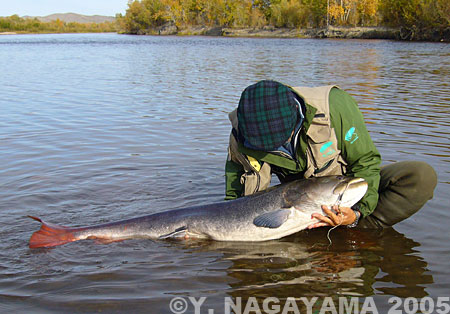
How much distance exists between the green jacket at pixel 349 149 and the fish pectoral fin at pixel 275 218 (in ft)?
1.48

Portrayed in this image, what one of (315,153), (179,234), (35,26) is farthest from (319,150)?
(35,26)

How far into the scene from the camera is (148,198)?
5715 mm

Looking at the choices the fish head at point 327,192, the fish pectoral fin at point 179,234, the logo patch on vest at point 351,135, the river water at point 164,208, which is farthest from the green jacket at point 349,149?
the fish pectoral fin at point 179,234

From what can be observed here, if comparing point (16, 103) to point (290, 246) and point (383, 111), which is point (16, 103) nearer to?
point (383, 111)

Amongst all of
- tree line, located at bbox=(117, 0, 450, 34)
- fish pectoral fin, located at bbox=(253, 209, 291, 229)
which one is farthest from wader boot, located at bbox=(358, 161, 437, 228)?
tree line, located at bbox=(117, 0, 450, 34)

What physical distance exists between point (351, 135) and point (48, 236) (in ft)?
9.51

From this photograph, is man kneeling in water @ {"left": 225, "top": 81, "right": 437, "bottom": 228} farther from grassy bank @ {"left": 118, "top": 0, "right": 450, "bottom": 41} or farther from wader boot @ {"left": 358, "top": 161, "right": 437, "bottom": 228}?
grassy bank @ {"left": 118, "top": 0, "right": 450, "bottom": 41}

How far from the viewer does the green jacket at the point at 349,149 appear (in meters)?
3.91

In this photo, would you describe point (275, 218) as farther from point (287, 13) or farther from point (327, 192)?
point (287, 13)

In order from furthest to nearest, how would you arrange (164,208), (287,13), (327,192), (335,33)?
(287,13) < (335,33) < (164,208) < (327,192)

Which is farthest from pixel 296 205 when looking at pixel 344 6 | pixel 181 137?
pixel 344 6

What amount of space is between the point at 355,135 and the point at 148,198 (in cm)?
282

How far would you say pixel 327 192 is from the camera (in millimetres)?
3900

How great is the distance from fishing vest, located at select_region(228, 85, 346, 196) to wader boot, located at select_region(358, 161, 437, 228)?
0.46m
